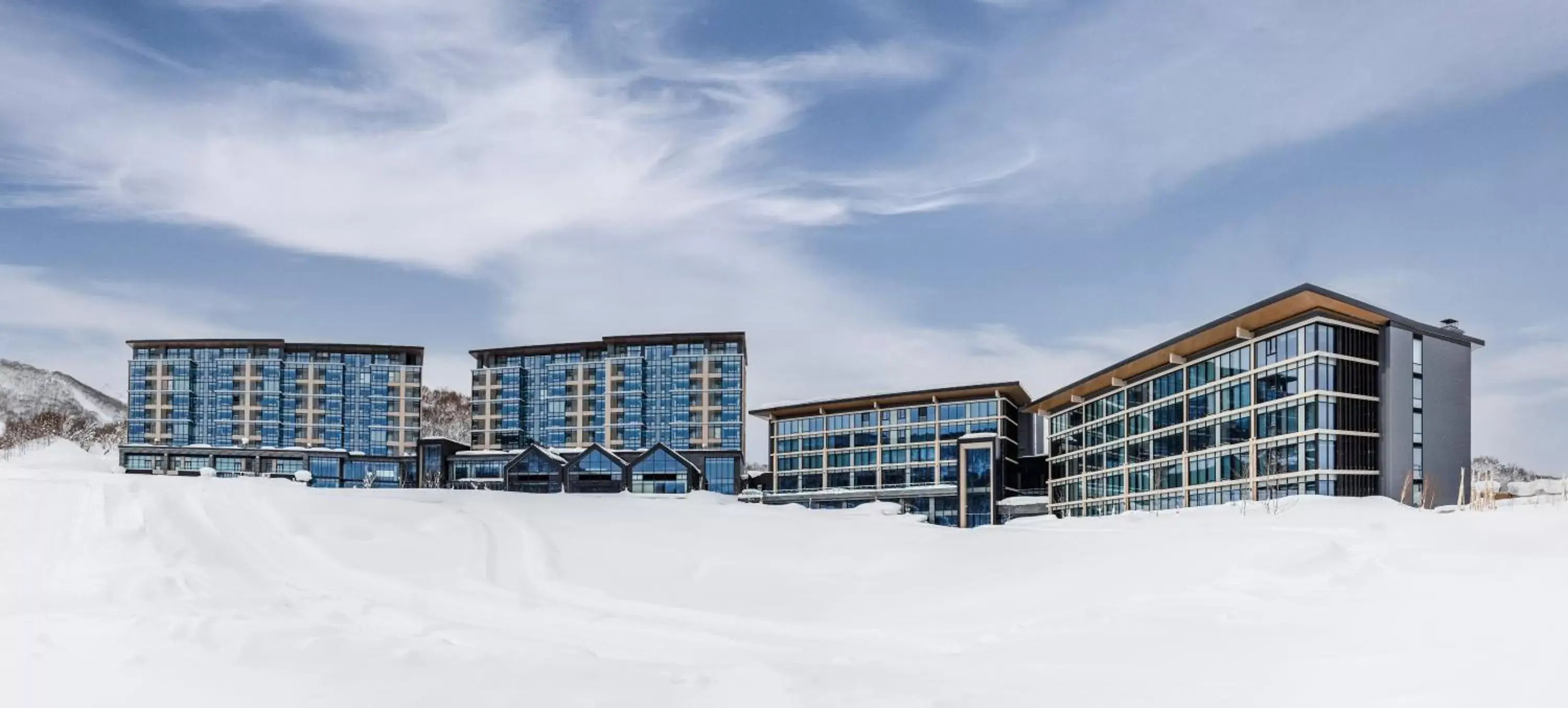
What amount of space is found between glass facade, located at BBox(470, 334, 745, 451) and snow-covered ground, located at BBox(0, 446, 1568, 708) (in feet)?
280

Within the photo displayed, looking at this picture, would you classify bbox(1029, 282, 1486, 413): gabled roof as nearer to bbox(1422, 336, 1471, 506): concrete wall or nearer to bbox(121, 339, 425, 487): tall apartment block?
bbox(1422, 336, 1471, 506): concrete wall

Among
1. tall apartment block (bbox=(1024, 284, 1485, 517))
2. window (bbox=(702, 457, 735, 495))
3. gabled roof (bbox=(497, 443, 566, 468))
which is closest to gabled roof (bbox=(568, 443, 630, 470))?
gabled roof (bbox=(497, 443, 566, 468))

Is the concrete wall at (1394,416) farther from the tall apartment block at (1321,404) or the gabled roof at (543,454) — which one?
the gabled roof at (543,454)

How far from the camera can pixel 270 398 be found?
11962cm

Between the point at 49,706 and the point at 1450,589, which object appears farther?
the point at 1450,589

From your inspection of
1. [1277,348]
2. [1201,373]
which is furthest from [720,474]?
[1277,348]

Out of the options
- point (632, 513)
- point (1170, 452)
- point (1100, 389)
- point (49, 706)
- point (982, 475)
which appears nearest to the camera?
point (49, 706)

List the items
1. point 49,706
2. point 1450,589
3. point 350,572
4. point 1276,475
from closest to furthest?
point 49,706
point 1450,589
point 350,572
point 1276,475

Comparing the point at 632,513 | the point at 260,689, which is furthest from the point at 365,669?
the point at 632,513

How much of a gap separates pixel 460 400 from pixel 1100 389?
387 ft

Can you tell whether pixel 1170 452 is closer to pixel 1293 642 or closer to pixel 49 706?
pixel 1293 642

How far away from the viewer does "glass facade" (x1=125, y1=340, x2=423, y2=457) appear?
119125mm

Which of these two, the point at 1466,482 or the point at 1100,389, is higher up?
the point at 1100,389

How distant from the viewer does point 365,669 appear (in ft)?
41.6
